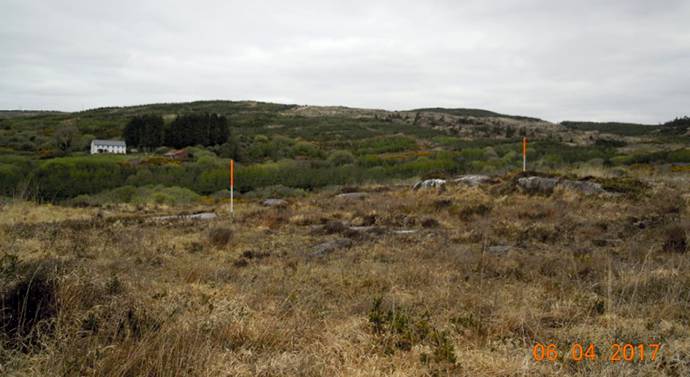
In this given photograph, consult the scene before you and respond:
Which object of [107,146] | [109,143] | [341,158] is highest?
[109,143]

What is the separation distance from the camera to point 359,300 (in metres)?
4.51

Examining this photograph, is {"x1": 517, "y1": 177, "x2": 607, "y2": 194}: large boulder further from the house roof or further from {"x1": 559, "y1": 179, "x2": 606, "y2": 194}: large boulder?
the house roof

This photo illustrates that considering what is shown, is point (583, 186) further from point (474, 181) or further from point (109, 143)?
point (109, 143)

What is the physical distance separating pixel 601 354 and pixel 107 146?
52.9 meters

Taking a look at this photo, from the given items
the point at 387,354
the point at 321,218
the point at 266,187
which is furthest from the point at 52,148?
the point at 387,354

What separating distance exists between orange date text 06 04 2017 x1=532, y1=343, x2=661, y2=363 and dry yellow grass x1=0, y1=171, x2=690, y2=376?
0.17 feet

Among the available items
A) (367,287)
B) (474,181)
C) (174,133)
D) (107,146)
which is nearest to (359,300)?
(367,287)

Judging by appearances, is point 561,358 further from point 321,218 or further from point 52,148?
point 52,148

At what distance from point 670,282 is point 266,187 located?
24325 mm

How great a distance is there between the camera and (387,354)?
3.01m

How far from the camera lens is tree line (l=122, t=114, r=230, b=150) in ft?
166

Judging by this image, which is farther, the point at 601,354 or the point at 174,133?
the point at 174,133

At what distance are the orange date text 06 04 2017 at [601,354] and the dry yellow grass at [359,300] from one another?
5 centimetres

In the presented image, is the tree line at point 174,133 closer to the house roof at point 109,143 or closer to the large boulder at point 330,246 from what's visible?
the house roof at point 109,143
